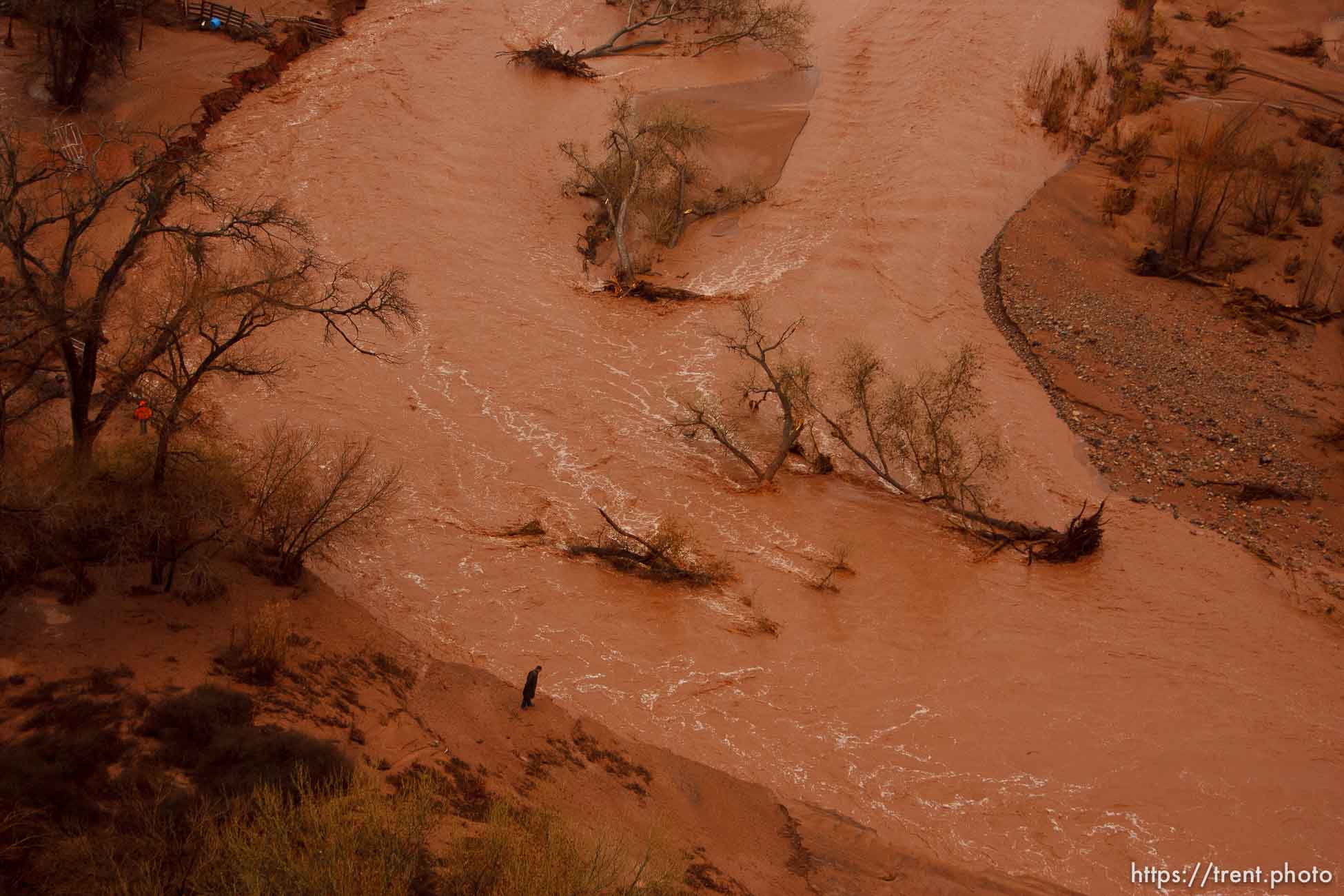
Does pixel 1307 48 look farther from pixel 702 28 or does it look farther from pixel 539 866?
pixel 539 866

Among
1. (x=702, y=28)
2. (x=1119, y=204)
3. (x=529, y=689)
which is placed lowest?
(x=529, y=689)

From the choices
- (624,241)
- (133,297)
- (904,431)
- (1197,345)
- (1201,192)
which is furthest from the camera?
(1201,192)

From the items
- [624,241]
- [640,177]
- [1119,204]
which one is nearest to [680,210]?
[640,177]

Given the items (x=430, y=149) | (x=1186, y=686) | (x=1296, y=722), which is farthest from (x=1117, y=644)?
(x=430, y=149)

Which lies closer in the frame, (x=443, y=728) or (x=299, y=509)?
(x=443, y=728)

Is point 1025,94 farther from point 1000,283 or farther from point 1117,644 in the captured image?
point 1117,644

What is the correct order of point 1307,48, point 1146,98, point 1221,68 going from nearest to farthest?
1. point 1146,98
2. point 1221,68
3. point 1307,48

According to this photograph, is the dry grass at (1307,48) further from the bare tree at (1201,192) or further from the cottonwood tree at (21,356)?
the cottonwood tree at (21,356)

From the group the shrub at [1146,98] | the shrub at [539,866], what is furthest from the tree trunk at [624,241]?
the shrub at [539,866]
